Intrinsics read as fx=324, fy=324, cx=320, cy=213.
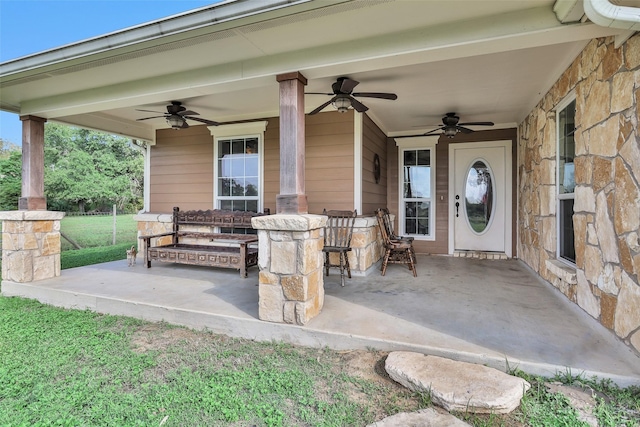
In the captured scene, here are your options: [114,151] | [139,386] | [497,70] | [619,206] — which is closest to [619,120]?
[619,206]

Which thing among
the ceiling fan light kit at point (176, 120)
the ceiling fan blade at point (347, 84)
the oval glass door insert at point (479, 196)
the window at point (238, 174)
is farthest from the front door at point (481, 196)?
the ceiling fan light kit at point (176, 120)

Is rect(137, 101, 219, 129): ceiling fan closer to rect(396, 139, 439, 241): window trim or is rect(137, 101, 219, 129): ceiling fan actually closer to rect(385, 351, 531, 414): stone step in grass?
rect(396, 139, 439, 241): window trim

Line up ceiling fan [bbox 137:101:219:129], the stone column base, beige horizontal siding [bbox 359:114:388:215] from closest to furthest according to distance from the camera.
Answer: the stone column base → ceiling fan [bbox 137:101:219:129] → beige horizontal siding [bbox 359:114:388:215]

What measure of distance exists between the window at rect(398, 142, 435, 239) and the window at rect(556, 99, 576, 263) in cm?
251

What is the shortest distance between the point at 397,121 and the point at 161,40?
371 centimetres

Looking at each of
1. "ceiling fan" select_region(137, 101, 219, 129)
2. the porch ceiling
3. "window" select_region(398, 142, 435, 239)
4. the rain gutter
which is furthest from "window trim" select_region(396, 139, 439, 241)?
the rain gutter

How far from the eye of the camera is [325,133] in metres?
4.53

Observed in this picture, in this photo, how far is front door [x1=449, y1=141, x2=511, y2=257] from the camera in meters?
5.45

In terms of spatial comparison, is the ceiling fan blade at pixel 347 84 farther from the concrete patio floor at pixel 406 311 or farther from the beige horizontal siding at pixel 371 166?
the concrete patio floor at pixel 406 311

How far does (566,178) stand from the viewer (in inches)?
126

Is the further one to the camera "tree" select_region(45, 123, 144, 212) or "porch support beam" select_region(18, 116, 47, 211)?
"tree" select_region(45, 123, 144, 212)

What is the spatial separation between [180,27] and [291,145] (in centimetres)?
111

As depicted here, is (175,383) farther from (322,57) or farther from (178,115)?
(178,115)

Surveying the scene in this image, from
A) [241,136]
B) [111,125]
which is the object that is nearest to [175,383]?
[241,136]
